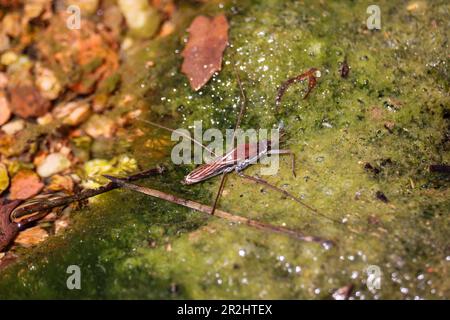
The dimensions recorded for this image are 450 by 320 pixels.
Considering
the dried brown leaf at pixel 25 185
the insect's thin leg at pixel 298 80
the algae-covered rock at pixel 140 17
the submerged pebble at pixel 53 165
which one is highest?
the algae-covered rock at pixel 140 17

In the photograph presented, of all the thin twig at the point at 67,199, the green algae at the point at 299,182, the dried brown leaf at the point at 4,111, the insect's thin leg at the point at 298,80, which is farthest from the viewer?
the dried brown leaf at the point at 4,111

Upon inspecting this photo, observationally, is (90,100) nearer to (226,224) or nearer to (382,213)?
(226,224)

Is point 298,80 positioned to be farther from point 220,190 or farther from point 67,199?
point 67,199

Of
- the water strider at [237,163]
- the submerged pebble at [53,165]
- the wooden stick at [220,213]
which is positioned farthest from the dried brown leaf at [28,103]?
the water strider at [237,163]

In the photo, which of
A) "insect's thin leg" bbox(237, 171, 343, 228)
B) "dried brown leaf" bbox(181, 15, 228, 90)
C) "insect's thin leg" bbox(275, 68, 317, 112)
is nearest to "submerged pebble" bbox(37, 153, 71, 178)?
"dried brown leaf" bbox(181, 15, 228, 90)

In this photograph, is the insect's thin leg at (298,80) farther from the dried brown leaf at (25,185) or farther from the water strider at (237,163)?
the dried brown leaf at (25,185)

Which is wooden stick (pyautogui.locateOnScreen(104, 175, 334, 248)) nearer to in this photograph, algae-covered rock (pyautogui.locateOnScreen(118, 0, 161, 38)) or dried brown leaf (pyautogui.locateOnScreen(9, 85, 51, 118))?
dried brown leaf (pyautogui.locateOnScreen(9, 85, 51, 118))

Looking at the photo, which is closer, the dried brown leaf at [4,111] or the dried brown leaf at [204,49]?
the dried brown leaf at [204,49]
